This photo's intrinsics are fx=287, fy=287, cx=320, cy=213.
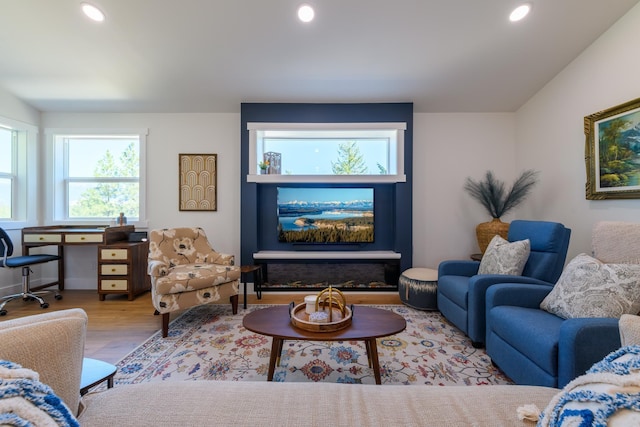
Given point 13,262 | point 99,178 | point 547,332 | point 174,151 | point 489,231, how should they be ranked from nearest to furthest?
1. point 547,332
2. point 13,262
3. point 489,231
4. point 174,151
5. point 99,178

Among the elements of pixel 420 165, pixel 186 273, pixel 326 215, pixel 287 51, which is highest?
pixel 287 51

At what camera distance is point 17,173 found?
12.5 feet

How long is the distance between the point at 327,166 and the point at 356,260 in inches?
53.3

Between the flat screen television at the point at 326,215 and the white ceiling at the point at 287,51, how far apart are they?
1228mm

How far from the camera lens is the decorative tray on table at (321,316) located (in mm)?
1729

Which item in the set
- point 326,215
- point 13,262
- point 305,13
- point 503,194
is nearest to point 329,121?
point 326,215

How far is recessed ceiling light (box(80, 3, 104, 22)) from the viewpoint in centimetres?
249

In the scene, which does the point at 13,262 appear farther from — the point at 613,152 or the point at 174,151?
the point at 613,152

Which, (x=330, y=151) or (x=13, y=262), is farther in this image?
(x=330, y=151)

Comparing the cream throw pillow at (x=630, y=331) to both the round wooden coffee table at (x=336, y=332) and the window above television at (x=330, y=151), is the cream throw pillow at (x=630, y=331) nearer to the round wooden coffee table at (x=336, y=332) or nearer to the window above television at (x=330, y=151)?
the round wooden coffee table at (x=336, y=332)

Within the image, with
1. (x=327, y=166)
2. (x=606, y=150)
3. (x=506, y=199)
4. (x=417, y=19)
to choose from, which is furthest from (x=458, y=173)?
(x=417, y=19)

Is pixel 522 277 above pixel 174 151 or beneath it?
beneath

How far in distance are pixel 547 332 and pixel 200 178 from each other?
3944 millimetres

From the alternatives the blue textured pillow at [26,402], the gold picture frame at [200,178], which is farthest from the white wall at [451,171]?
the blue textured pillow at [26,402]
